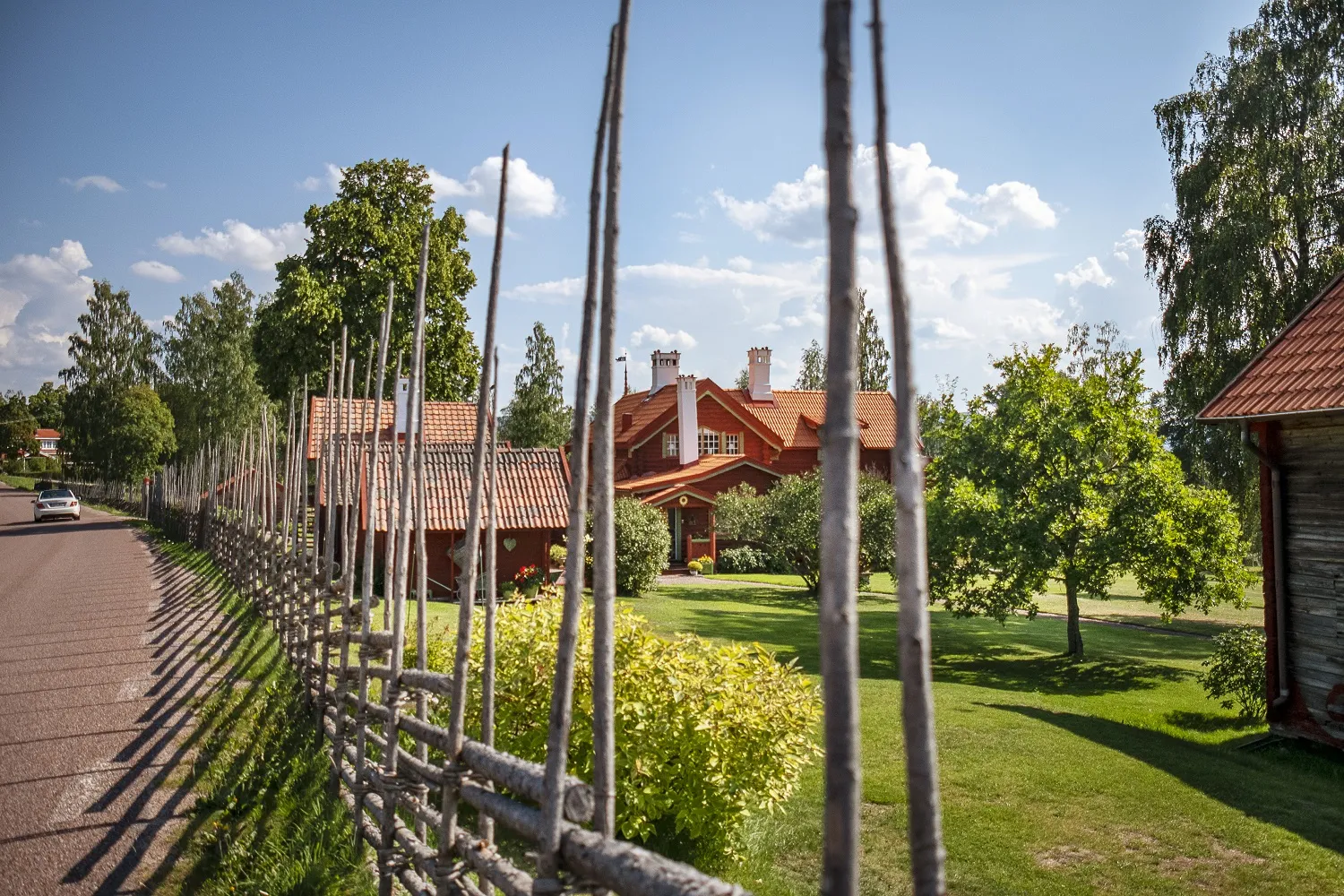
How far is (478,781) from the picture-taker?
4738mm

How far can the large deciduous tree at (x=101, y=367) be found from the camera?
5362 centimetres

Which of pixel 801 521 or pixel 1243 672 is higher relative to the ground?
pixel 801 521

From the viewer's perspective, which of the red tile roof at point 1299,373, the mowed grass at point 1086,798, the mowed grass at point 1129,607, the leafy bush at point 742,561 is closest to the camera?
the mowed grass at point 1086,798

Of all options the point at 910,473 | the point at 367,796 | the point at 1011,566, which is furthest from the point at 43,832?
the point at 1011,566

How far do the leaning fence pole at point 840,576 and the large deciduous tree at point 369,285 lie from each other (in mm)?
28037

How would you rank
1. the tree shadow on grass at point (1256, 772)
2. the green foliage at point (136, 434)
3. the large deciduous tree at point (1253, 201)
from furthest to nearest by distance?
the green foliage at point (136, 434) → the large deciduous tree at point (1253, 201) → the tree shadow on grass at point (1256, 772)

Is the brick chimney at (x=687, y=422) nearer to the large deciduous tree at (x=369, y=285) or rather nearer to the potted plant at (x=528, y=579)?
the large deciduous tree at (x=369, y=285)

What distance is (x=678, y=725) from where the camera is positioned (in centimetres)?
628

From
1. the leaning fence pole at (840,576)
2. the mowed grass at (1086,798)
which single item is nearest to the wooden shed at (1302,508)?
the mowed grass at (1086,798)

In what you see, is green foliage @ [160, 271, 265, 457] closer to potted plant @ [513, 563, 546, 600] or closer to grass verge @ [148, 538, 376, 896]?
potted plant @ [513, 563, 546, 600]

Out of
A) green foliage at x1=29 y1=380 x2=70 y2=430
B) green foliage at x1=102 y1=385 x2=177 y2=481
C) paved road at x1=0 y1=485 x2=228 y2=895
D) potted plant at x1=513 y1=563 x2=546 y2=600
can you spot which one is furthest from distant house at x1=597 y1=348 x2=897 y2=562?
green foliage at x1=29 y1=380 x2=70 y2=430

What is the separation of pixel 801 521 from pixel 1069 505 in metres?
10.9

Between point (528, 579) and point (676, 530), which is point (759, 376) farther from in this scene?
point (528, 579)

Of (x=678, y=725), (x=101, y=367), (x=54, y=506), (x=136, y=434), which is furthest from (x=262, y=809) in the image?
(x=101, y=367)
